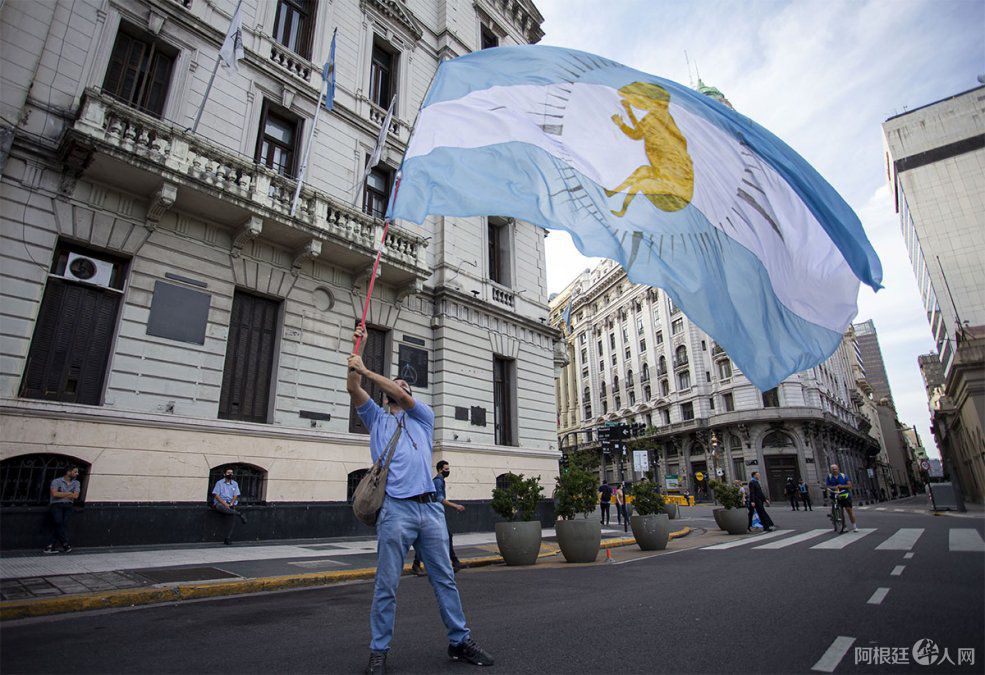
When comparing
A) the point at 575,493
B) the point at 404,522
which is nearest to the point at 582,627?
the point at 404,522

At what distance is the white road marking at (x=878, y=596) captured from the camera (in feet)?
16.9

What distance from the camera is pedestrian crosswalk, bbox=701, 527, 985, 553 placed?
30.9 ft

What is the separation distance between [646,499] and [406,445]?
30.3 ft

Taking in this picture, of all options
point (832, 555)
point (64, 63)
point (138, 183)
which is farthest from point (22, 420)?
point (832, 555)

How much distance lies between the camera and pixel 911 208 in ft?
197

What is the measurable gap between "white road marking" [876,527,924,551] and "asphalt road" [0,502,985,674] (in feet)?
7.44

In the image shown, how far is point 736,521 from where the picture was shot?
1507 cm

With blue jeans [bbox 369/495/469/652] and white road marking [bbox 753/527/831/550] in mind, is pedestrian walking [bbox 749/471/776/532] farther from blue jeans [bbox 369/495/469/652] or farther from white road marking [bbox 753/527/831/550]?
blue jeans [bbox 369/495/469/652]

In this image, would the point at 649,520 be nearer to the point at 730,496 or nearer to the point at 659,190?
the point at 730,496

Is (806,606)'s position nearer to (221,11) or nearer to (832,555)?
(832,555)

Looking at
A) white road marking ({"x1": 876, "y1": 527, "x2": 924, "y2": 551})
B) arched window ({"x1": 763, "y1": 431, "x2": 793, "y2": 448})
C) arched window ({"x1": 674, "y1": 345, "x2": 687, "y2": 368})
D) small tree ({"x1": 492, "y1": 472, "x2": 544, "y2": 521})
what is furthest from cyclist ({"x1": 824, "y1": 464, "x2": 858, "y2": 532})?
arched window ({"x1": 674, "y1": 345, "x2": 687, "y2": 368})

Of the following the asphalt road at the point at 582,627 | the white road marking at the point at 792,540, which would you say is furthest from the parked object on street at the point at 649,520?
the asphalt road at the point at 582,627

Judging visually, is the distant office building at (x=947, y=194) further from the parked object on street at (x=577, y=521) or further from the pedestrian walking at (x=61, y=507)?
the pedestrian walking at (x=61, y=507)

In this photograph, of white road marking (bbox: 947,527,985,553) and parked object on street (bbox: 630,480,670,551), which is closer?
white road marking (bbox: 947,527,985,553)
